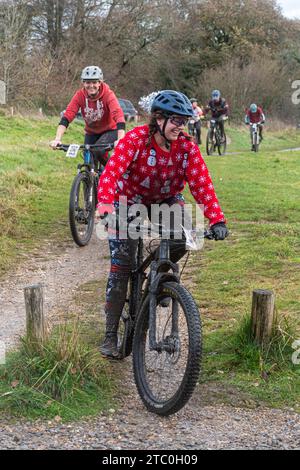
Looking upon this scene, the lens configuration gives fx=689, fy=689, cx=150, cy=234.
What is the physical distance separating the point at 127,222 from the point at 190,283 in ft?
7.92

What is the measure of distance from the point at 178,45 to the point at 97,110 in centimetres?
3664

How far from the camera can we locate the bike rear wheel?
778 centimetres

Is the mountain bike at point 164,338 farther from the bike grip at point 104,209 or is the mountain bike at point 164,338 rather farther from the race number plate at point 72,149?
the race number plate at point 72,149

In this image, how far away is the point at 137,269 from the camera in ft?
15.1

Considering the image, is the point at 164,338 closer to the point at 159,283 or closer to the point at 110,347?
the point at 159,283

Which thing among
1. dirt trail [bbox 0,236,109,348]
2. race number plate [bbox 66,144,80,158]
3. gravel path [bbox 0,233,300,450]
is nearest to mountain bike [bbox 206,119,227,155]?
dirt trail [bbox 0,236,109,348]

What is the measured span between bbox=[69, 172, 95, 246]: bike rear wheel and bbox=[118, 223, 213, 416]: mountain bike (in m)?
3.50

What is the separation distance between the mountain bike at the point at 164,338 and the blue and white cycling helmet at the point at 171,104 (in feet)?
2.51

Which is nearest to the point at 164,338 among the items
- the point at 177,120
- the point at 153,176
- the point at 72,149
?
the point at 153,176

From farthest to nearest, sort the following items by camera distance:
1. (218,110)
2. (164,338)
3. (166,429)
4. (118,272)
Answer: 1. (218,110)
2. (118,272)
3. (164,338)
4. (166,429)

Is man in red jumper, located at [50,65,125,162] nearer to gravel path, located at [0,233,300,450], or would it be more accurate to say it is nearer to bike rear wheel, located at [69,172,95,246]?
bike rear wheel, located at [69,172,95,246]

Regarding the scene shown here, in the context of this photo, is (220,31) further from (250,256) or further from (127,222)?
(127,222)

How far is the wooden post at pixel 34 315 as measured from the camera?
436 cm

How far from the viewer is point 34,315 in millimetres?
4402
